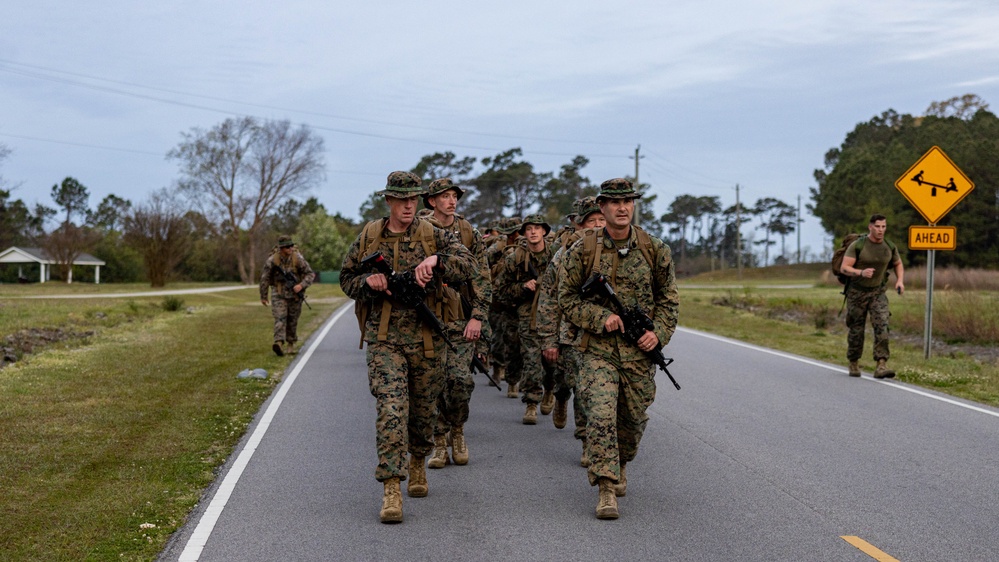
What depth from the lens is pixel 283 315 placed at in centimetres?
1648

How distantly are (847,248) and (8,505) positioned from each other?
10.6 m

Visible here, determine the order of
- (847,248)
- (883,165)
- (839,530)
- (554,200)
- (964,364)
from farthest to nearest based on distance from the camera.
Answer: (554,200), (883,165), (964,364), (847,248), (839,530)

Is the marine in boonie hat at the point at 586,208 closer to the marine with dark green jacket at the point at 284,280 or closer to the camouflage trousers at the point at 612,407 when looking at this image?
the camouflage trousers at the point at 612,407

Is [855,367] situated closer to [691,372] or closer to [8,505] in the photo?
[691,372]

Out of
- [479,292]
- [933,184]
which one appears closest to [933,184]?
[933,184]

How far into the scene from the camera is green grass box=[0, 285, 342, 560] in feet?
19.5

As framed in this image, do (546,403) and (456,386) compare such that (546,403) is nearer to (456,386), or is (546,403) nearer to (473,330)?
(456,386)

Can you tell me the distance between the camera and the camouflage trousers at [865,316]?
12906mm

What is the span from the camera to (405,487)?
713 centimetres

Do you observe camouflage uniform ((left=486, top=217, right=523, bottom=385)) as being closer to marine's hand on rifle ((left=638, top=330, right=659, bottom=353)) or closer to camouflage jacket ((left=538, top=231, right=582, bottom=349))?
camouflage jacket ((left=538, top=231, right=582, bottom=349))

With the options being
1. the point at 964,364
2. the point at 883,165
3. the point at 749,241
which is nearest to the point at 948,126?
the point at 883,165

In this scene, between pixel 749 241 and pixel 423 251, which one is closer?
pixel 423 251

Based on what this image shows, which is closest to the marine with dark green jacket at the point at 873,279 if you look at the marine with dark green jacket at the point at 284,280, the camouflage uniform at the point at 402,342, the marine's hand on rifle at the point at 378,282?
the camouflage uniform at the point at 402,342

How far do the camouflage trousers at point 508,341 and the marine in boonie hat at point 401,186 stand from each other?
4487 millimetres
